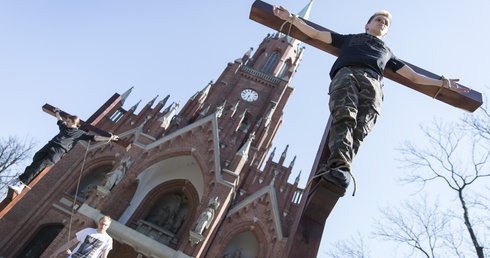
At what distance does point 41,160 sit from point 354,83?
14.7ft

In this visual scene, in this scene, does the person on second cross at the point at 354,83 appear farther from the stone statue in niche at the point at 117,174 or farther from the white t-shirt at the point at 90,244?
the stone statue in niche at the point at 117,174

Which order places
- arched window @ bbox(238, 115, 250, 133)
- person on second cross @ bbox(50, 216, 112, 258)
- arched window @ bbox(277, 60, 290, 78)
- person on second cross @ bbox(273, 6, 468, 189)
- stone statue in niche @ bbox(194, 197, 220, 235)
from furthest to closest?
arched window @ bbox(277, 60, 290, 78) → arched window @ bbox(238, 115, 250, 133) → stone statue in niche @ bbox(194, 197, 220, 235) → person on second cross @ bbox(50, 216, 112, 258) → person on second cross @ bbox(273, 6, 468, 189)

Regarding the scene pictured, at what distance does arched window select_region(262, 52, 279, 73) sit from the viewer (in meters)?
24.9

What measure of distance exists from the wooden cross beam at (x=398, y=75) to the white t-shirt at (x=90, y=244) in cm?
397

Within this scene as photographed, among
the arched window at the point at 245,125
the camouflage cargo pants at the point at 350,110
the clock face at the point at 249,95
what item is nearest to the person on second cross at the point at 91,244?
the camouflage cargo pants at the point at 350,110

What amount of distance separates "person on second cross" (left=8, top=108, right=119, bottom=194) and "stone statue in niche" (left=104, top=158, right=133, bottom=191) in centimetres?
855

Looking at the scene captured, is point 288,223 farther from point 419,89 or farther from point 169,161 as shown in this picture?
point 419,89

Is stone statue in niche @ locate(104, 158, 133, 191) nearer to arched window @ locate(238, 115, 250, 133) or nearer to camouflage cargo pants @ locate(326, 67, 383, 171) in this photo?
arched window @ locate(238, 115, 250, 133)

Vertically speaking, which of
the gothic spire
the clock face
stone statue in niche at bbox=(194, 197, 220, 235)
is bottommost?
stone statue in niche at bbox=(194, 197, 220, 235)

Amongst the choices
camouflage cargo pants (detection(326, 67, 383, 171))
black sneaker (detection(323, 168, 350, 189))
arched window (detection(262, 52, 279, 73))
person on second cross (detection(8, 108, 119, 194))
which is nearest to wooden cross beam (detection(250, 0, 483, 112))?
camouflage cargo pants (detection(326, 67, 383, 171))

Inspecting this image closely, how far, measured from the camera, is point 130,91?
20.5m

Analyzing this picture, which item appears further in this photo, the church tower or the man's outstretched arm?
the church tower

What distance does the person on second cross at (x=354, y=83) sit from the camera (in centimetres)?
179

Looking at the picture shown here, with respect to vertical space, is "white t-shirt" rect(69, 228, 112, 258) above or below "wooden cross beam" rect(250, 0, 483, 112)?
below
